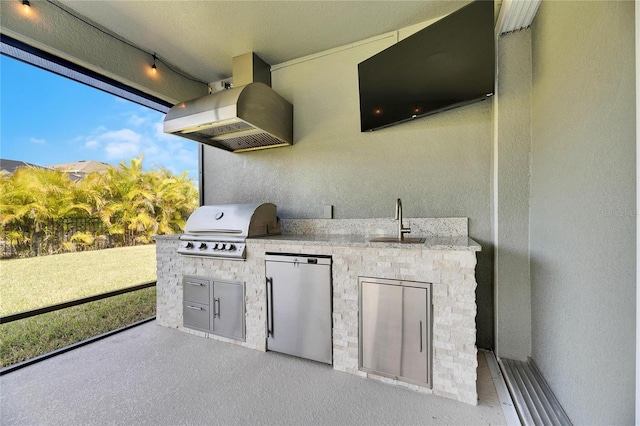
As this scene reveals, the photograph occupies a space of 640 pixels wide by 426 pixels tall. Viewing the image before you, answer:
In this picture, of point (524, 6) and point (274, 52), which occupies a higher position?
point (274, 52)

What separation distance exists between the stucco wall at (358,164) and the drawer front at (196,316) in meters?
1.30

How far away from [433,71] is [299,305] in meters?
2.22

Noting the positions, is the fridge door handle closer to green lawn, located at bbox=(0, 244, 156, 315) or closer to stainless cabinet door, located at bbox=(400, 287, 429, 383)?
stainless cabinet door, located at bbox=(400, 287, 429, 383)

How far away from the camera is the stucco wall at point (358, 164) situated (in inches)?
86.9

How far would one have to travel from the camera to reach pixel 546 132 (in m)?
1.63

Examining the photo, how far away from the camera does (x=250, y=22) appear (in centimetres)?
234

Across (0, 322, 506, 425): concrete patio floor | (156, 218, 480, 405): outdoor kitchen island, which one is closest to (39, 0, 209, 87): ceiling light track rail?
(156, 218, 480, 405): outdoor kitchen island

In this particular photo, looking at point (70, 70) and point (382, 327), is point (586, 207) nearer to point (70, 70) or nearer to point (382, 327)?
point (382, 327)

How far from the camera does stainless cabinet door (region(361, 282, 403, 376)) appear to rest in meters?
1.71

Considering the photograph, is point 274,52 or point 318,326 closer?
point 318,326

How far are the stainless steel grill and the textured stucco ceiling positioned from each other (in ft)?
5.66

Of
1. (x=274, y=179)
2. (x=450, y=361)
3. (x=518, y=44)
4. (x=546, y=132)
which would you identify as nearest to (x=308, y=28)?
(x=274, y=179)

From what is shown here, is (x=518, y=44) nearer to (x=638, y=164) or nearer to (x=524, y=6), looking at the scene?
(x=524, y=6)

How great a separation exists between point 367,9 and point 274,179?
6.28 feet
